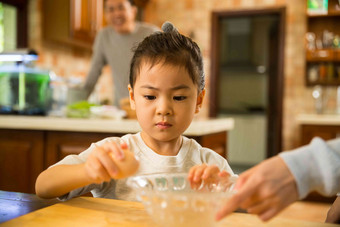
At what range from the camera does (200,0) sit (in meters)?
5.00

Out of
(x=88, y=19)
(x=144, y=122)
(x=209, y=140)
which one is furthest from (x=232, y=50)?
(x=144, y=122)

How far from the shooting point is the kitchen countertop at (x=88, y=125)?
6.28 ft

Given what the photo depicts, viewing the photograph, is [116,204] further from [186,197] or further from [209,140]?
[209,140]

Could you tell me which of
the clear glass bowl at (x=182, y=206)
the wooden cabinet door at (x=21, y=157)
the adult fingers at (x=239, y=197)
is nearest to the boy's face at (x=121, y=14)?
the wooden cabinet door at (x=21, y=157)

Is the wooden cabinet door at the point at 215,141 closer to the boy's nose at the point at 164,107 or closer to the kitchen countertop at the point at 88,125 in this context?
the kitchen countertop at the point at 88,125

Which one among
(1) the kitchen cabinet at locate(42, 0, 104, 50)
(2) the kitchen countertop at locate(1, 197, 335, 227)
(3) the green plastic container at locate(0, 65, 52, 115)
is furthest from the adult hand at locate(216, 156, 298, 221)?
(1) the kitchen cabinet at locate(42, 0, 104, 50)

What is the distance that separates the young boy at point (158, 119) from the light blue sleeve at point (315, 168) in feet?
1.45

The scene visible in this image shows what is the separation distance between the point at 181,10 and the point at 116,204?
4642 mm

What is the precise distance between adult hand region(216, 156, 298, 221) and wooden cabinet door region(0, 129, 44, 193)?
1837mm

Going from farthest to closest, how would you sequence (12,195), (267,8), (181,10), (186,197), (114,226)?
(181,10) → (267,8) → (12,195) → (114,226) → (186,197)

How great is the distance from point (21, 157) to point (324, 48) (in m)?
3.65

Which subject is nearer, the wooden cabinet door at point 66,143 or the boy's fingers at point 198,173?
the boy's fingers at point 198,173

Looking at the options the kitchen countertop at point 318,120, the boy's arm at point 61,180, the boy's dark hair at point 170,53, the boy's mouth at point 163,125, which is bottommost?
the kitchen countertop at point 318,120

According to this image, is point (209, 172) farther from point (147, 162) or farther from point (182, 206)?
point (147, 162)
